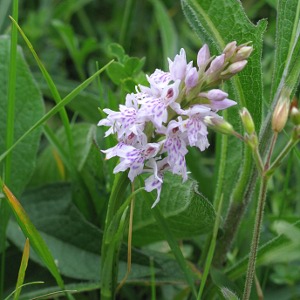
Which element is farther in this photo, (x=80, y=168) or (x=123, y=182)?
(x=80, y=168)

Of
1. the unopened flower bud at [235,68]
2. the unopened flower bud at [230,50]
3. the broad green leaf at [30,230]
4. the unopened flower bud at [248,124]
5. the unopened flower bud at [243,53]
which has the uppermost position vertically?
the unopened flower bud at [230,50]

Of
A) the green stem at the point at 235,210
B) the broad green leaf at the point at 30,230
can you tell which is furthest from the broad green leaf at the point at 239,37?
the broad green leaf at the point at 30,230

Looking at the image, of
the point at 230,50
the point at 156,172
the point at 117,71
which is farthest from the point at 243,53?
the point at 117,71

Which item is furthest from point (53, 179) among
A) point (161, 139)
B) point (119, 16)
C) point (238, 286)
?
point (119, 16)

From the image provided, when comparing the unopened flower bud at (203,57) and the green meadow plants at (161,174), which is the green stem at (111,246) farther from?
the unopened flower bud at (203,57)

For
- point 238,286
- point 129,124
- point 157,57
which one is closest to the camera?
point 129,124

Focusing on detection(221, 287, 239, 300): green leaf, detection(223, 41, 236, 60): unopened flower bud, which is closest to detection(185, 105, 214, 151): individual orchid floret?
detection(223, 41, 236, 60): unopened flower bud

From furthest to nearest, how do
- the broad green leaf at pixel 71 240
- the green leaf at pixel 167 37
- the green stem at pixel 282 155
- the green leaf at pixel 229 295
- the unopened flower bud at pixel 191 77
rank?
the green leaf at pixel 167 37 < the broad green leaf at pixel 71 240 < the green leaf at pixel 229 295 < the unopened flower bud at pixel 191 77 < the green stem at pixel 282 155

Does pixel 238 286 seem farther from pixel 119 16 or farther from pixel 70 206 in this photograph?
pixel 119 16
